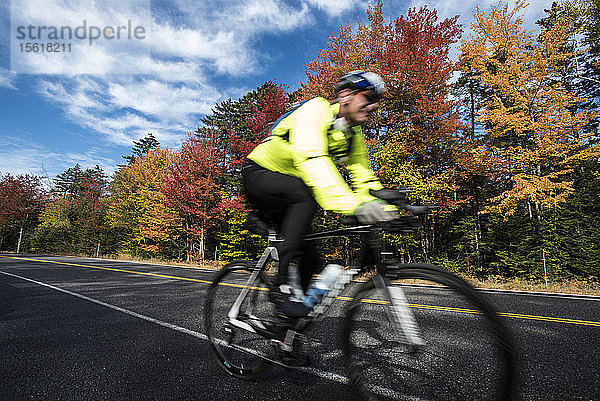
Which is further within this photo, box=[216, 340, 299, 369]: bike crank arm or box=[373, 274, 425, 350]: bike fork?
box=[216, 340, 299, 369]: bike crank arm

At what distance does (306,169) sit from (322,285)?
0.74 metres

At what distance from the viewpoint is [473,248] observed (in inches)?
559

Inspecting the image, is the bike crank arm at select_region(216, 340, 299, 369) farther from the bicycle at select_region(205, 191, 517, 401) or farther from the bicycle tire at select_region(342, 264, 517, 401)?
the bicycle tire at select_region(342, 264, 517, 401)

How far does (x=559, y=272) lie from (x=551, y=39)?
9.38 meters

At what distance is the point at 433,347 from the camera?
166cm

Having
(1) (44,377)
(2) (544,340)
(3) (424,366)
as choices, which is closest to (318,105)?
(3) (424,366)

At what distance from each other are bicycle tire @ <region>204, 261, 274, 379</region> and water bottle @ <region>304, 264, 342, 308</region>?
0.40 m

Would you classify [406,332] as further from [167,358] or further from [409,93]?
[409,93]

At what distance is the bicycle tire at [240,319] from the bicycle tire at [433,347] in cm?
69

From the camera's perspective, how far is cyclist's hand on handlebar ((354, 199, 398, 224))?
1.43 meters

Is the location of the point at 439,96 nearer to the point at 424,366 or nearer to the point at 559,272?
the point at 559,272

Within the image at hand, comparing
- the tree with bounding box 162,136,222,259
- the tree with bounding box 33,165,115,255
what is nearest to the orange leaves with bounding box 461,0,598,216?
the tree with bounding box 162,136,222,259

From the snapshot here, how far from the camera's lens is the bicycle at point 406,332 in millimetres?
1314

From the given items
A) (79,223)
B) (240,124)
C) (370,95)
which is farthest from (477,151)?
(79,223)
